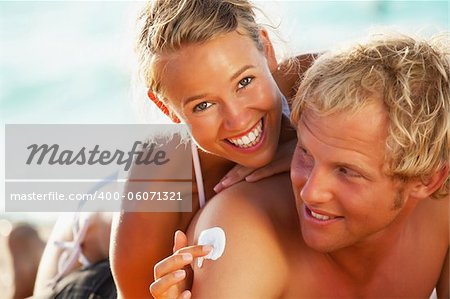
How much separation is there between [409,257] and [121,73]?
28.6ft

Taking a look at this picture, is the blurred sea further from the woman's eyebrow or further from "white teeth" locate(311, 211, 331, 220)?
"white teeth" locate(311, 211, 331, 220)

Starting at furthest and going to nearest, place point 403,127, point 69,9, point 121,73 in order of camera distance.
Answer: point 69,9 → point 121,73 → point 403,127

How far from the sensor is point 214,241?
8.61 feet

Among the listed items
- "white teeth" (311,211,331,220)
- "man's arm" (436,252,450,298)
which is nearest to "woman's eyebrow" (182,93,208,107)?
"white teeth" (311,211,331,220)

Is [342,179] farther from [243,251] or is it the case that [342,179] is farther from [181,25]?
[181,25]

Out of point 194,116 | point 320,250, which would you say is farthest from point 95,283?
point 320,250

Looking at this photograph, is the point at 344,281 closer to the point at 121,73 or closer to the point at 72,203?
the point at 72,203

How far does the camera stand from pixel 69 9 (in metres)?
12.8

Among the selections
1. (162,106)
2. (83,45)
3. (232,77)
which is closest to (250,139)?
(232,77)

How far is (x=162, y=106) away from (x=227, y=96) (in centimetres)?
40

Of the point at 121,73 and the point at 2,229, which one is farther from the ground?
the point at 2,229

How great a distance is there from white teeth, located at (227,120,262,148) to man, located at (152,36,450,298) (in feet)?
0.62

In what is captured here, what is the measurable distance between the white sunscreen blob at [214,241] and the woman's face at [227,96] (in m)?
0.39

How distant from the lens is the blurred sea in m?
10.3
